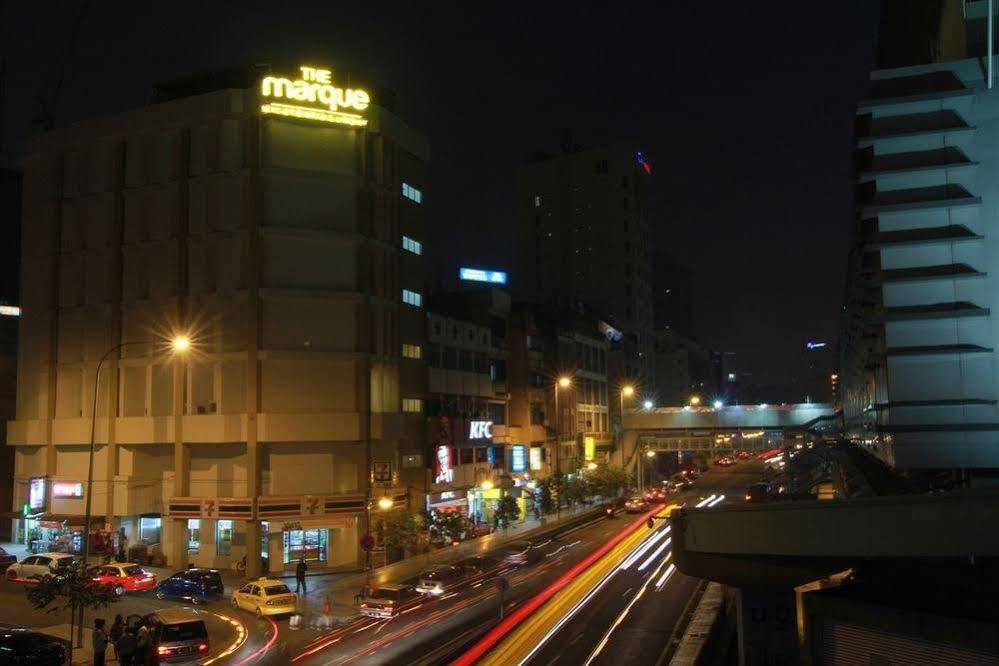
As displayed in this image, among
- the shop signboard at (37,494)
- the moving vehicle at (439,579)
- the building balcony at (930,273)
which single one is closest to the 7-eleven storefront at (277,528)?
the moving vehicle at (439,579)

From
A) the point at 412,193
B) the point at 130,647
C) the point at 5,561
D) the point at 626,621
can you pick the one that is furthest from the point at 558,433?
the point at 130,647

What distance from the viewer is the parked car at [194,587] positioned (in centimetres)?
3766

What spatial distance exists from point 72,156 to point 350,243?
19.1 meters

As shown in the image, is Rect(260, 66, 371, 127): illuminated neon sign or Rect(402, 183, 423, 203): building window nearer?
Rect(260, 66, 371, 127): illuminated neon sign

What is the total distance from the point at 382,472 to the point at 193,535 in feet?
36.5

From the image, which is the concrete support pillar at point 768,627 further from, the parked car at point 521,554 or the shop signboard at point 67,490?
the shop signboard at point 67,490

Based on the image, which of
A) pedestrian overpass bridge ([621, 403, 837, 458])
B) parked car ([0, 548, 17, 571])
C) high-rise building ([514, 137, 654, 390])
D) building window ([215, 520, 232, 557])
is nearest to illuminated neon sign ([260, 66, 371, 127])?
building window ([215, 520, 232, 557])

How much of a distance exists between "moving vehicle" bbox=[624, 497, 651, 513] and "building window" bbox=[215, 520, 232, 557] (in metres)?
35.1

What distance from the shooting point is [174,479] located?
48188mm

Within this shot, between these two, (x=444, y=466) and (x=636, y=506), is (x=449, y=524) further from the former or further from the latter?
(x=636, y=506)

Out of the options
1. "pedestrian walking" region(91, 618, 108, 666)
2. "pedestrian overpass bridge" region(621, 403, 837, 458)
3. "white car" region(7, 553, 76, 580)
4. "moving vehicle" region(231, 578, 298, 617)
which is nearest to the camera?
"pedestrian walking" region(91, 618, 108, 666)

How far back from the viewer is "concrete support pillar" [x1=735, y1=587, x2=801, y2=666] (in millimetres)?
21672

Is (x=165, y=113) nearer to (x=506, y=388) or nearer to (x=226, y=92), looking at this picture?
(x=226, y=92)

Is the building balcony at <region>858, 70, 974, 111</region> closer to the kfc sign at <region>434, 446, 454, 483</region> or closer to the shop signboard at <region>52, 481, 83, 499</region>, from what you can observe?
the kfc sign at <region>434, 446, 454, 483</region>
